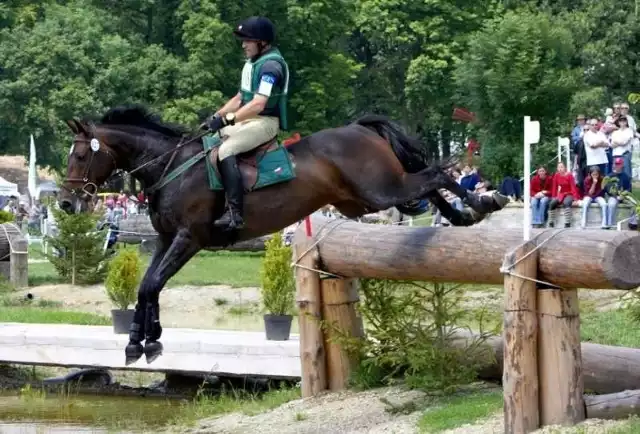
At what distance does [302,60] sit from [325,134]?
132ft

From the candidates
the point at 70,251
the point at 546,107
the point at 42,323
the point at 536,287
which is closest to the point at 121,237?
the point at 70,251

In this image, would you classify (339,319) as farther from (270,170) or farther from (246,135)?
(246,135)

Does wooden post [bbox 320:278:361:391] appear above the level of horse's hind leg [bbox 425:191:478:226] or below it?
below

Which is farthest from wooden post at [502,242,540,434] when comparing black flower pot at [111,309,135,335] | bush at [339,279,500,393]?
black flower pot at [111,309,135,335]

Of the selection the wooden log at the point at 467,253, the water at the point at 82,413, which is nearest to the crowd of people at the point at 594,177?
the water at the point at 82,413

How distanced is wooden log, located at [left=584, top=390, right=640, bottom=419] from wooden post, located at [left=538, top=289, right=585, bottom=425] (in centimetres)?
8

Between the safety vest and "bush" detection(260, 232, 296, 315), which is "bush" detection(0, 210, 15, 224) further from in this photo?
the safety vest

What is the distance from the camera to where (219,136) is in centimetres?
1059

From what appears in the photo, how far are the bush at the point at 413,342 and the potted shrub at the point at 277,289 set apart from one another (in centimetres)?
259

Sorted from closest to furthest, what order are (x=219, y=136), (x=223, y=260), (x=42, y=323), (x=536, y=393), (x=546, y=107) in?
(x=536, y=393)
(x=219, y=136)
(x=42, y=323)
(x=223, y=260)
(x=546, y=107)

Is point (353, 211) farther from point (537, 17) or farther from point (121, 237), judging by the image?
point (537, 17)

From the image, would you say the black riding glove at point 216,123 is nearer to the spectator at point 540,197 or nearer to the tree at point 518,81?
the spectator at point 540,197

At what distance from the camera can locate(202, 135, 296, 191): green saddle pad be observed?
10.4 m

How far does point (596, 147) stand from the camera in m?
20.8
